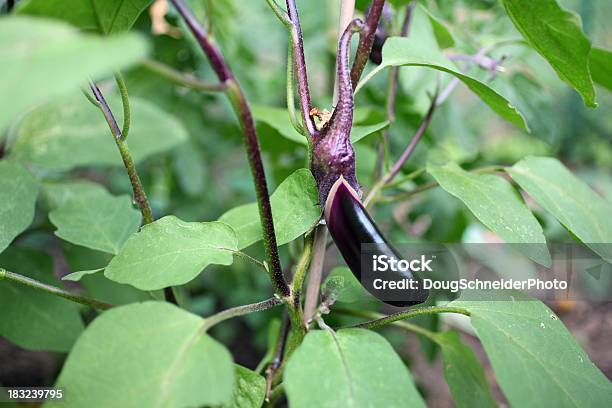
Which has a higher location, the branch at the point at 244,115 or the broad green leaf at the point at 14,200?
the branch at the point at 244,115

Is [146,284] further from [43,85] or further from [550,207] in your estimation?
[550,207]

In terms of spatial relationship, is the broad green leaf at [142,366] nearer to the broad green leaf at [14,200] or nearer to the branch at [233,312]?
the branch at [233,312]

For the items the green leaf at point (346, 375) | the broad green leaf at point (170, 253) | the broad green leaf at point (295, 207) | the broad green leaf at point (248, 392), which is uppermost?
the broad green leaf at point (295, 207)

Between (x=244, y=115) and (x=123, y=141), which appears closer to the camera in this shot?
(x=244, y=115)

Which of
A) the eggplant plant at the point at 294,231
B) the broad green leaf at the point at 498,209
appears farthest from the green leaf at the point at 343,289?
the broad green leaf at the point at 498,209

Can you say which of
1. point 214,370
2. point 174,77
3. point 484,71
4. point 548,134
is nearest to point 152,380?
point 214,370

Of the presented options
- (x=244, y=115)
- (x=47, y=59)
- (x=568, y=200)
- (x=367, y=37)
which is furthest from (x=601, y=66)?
(x=47, y=59)

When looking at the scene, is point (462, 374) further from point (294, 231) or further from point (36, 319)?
point (36, 319)
